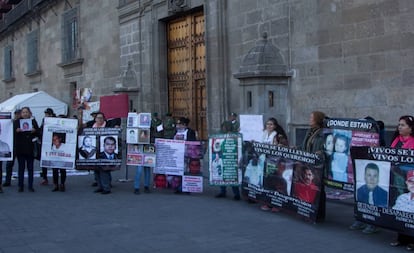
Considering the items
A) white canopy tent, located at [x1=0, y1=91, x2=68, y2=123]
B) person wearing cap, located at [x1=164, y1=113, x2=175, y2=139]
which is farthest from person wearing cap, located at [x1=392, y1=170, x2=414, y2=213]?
white canopy tent, located at [x1=0, y1=91, x2=68, y2=123]

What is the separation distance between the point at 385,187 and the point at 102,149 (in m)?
5.56

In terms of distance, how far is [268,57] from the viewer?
37.9 feet

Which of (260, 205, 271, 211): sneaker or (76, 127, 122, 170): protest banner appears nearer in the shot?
(260, 205, 271, 211): sneaker

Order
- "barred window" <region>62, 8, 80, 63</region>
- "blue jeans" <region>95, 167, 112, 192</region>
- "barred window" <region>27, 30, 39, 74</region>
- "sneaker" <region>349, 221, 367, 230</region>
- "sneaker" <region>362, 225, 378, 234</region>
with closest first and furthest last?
"sneaker" <region>362, 225, 378, 234</region> → "sneaker" <region>349, 221, 367, 230</region> → "blue jeans" <region>95, 167, 112, 192</region> → "barred window" <region>62, 8, 80, 63</region> → "barred window" <region>27, 30, 39, 74</region>

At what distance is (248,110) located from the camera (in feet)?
38.6

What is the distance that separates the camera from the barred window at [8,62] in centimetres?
3456

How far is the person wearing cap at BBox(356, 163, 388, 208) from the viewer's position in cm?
594

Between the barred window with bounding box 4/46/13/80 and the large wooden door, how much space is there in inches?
838

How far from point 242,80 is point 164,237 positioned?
6.20m

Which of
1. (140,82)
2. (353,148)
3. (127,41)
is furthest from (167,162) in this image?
(127,41)

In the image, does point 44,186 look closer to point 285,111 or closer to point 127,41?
point 285,111

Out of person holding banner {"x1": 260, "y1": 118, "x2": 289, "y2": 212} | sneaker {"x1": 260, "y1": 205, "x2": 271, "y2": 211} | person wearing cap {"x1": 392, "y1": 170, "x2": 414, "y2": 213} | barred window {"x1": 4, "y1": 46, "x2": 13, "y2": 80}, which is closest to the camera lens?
person wearing cap {"x1": 392, "y1": 170, "x2": 414, "y2": 213}

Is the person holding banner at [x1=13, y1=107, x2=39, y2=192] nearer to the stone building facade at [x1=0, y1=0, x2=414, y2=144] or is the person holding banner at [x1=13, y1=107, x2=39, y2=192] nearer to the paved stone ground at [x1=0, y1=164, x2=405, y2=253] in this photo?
the paved stone ground at [x1=0, y1=164, x2=405, y2=253]

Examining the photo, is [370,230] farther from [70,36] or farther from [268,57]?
[70,36]
